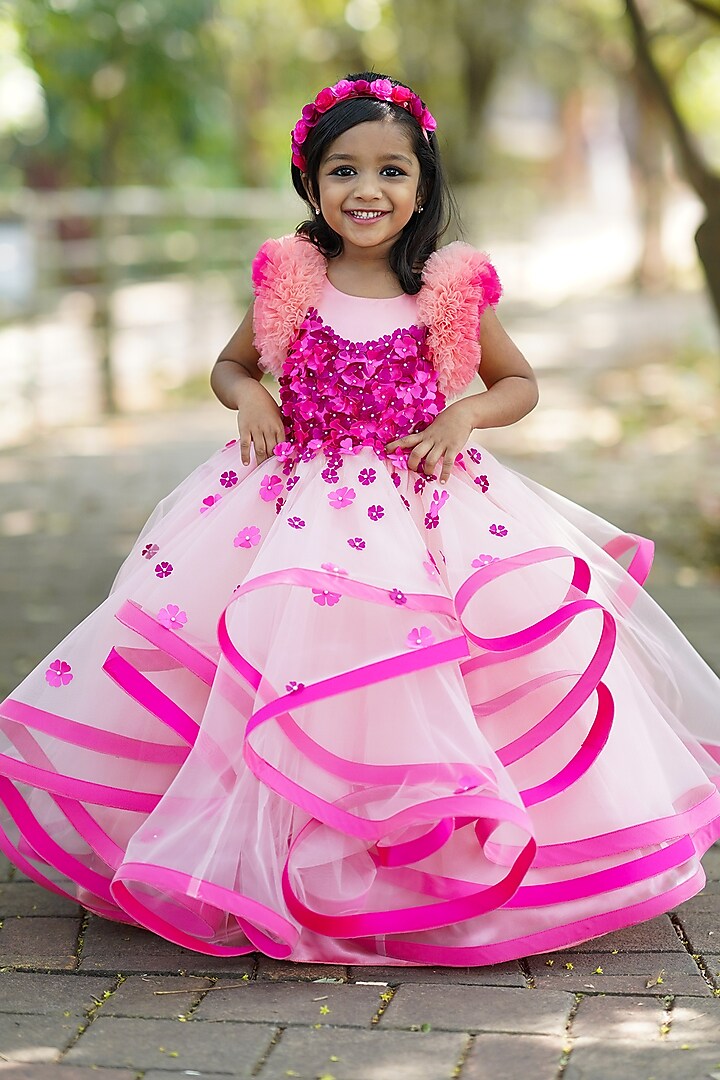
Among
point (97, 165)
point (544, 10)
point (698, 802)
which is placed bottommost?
point (698, 802)

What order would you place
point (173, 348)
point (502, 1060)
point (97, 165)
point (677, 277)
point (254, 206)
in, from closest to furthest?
point (502, 1060)
point (173, 348)
point (254, 206)
point (97, 165)
point (677, 277)

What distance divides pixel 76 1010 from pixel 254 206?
13324mm

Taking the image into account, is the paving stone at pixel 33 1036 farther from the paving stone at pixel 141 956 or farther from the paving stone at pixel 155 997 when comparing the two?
the paving stone at pixel 141 956

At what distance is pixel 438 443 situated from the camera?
2896mm

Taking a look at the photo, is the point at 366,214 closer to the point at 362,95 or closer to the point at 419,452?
the point at 362,95

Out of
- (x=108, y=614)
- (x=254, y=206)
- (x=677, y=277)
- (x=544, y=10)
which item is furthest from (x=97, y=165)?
(x=108, y=614)

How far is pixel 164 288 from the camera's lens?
14.1 metres

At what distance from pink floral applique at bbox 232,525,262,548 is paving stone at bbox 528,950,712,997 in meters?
0.93

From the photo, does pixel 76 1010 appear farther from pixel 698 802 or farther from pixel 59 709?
pixel 698 802

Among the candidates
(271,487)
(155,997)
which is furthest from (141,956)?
(271,487)

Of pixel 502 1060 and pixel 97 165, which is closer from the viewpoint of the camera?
pixel 502 1060

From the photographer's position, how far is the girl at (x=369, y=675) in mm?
2623

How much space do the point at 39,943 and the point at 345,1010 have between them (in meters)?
0.68

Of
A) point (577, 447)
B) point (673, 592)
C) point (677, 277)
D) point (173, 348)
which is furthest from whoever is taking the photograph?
point (677, 277)
